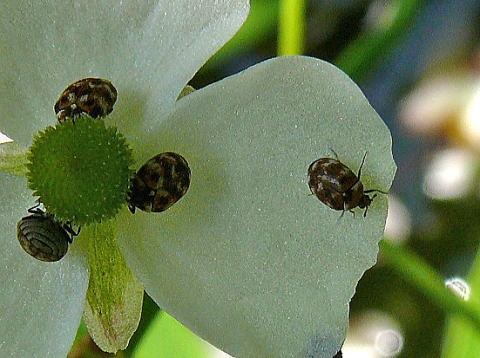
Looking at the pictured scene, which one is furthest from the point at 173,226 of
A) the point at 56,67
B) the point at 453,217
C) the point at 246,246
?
the point at 453,217

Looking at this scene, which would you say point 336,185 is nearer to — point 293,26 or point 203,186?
point 203,186

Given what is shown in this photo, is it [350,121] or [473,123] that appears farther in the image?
[473,123]

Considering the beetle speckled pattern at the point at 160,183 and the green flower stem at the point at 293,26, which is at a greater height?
the green flower stem at the point at 293,26

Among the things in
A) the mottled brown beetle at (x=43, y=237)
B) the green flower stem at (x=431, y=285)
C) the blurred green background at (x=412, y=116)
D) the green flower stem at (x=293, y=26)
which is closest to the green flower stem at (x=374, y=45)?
the blurred green background at (x=412, y=116)

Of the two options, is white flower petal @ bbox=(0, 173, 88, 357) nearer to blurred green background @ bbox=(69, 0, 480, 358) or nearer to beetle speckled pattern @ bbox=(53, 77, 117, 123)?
beetle speckled pattern @ bbox=(53, 77, 117, 123)

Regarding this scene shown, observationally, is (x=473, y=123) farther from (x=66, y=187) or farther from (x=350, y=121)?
(x=66, y=187)

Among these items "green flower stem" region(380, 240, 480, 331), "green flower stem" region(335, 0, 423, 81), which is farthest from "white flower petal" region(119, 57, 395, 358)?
"green flower stem" region(335, 0, 423, 81)

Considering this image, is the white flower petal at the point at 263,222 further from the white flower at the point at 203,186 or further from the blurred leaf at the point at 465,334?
the blurred leaf at the point at 465,334
